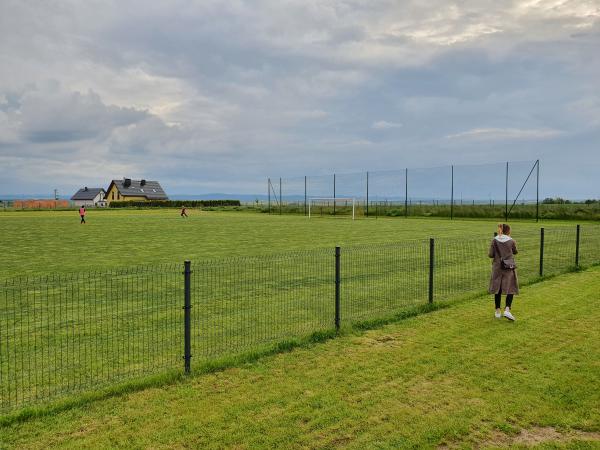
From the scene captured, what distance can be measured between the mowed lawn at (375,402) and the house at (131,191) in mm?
112269

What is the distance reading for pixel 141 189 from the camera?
392 ft

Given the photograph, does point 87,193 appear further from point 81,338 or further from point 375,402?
point 375,402

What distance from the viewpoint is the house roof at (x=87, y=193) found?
12481 centimetres

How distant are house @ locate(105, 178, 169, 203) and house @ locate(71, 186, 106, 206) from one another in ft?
14.8

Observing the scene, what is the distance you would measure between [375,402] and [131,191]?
118 metres

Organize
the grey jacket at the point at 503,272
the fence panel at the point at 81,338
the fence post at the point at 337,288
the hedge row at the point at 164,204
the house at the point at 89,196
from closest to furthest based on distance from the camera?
1. the fence panel at the point at 81,338
2. the fence post at the point at 337,288
3. the grey jacket at the point at 503,272
4. the hedge row at the point at 164,204
5. the house at the point at 89,196

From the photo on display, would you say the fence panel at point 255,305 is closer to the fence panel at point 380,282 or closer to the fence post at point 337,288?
the fence post at point 337,288

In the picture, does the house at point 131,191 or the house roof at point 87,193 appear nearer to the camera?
the house at point 131,191

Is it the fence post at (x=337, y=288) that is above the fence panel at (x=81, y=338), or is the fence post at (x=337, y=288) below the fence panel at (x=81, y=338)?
above

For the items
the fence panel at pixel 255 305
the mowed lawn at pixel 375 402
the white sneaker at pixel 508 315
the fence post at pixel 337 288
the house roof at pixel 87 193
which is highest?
the house roof at pixel 87 193

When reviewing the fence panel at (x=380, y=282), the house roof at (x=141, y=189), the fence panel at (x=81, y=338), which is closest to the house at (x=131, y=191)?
the house roof at (x=141, y=189)

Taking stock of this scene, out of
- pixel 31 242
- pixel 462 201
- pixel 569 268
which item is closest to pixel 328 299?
pixel 569 268

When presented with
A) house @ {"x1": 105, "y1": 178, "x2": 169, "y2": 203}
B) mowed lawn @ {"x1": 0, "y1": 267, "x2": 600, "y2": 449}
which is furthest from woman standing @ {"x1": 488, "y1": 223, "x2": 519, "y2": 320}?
house @ {"x1": 105, "y1": 178, "x2": 169, "y2": 203}

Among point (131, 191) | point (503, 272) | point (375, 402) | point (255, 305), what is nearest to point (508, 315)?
point (503, 272)
